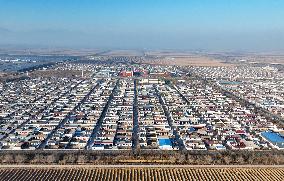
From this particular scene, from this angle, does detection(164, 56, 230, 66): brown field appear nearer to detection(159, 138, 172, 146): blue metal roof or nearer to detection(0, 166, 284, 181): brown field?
detection(159, 138, 172, 146): blue metal roof

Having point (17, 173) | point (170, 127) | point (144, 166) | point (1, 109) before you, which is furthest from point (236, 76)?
point (17, 173)

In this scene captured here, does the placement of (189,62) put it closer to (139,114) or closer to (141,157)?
(139,114)

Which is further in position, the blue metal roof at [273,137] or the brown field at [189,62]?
the brown field at [189,62]

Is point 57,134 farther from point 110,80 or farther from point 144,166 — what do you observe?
point 110,80

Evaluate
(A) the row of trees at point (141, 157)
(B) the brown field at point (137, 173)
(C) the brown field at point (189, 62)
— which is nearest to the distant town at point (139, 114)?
(A) the row of trees at point (141, 157)

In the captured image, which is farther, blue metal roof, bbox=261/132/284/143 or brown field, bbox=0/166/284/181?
blue metal roof, bbox=261/132/284/143

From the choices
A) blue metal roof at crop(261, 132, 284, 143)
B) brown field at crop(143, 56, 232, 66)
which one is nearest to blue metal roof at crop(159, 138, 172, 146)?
blue metal roof at crop(261, 132, 284, 143)

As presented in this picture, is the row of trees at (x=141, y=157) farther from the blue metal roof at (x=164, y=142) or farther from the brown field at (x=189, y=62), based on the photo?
the brown field at (x=189, y=62)
